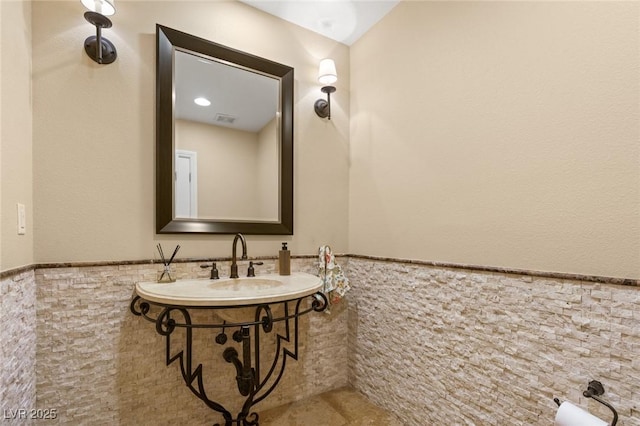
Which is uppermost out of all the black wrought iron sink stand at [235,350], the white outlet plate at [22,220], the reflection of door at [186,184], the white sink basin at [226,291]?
the reflection of door at [186,184]

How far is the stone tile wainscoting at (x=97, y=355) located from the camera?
1.15 m

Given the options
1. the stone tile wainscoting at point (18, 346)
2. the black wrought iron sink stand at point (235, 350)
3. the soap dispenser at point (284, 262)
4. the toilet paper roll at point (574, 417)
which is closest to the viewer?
the toilet paper roll at point (574, 417)

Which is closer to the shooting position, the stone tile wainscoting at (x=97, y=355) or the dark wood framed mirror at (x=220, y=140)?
the stone tile wainscoting at (x=97, y=355)

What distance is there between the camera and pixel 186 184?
5.16 ft

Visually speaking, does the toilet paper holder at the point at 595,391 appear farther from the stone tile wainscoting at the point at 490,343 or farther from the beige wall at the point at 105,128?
the beige wall at the point at 105,128

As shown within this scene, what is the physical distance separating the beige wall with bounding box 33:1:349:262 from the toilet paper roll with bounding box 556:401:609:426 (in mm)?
1441

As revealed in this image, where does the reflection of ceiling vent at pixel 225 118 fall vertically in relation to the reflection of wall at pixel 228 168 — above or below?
above

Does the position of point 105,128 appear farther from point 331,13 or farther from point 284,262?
point 331,13

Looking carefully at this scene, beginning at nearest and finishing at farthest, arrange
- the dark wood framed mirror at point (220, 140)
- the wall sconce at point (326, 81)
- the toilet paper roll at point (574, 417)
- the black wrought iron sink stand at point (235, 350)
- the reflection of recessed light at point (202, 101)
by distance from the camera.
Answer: the toilet paper roll at point (574, 417) → the black wrought iron sink stand at point (235, 350) → the dark wood framed mirror at point (220, 140) → the reflection of recessed light at point (202, 101) → the wall sconce at point (326, 81)

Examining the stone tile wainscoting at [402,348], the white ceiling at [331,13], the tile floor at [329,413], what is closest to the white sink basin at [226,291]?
the stone tile wainscoting at [402,348]

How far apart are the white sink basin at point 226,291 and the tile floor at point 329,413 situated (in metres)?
0.79

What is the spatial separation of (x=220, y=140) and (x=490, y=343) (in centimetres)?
168

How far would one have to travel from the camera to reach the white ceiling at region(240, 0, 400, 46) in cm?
176

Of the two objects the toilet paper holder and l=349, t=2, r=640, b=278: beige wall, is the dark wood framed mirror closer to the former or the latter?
l=349, t=2, r=640, b=278: beige wall
